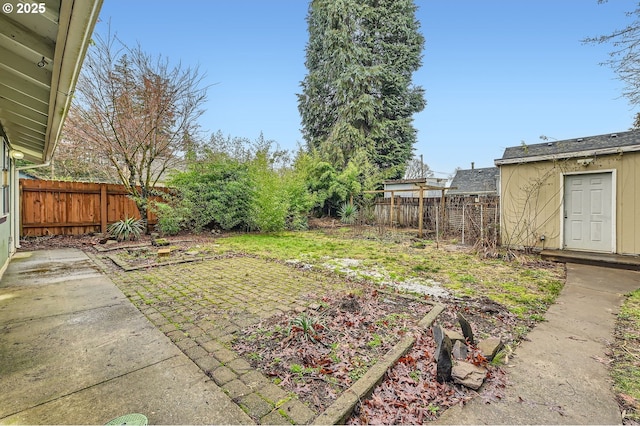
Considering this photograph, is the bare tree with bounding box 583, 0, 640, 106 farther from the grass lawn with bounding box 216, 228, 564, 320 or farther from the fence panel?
the grass lawn with bounding box 216, 228, 564, 320

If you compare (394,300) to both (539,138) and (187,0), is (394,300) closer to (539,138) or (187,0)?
(539,138)

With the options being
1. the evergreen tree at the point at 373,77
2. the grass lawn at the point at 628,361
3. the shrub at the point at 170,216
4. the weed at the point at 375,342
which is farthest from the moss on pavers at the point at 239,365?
the evergreen tree at the point at 373,77

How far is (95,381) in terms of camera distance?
1.78 meters

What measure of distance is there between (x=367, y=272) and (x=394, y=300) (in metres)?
1.45

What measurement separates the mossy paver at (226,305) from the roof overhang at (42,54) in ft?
7.68

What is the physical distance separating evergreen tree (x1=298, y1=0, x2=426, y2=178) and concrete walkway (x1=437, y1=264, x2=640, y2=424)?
582 inches

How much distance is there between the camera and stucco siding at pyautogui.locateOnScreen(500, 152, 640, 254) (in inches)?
227

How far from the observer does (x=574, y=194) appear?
6.48 metres

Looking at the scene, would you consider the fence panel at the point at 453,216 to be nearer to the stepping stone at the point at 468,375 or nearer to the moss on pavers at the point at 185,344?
the stepping stone at the point at 468,375

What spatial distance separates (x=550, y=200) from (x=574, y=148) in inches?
51.7

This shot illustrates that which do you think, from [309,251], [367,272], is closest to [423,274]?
[367,272]

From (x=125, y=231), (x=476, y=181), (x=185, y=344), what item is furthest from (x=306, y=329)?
(x=476, y=181)

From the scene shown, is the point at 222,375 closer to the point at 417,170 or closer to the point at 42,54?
the point at 42,54

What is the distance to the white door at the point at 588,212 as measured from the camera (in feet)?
19.9
